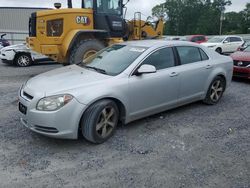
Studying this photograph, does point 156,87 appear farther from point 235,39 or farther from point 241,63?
point 235,39

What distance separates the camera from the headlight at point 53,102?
12.4ft

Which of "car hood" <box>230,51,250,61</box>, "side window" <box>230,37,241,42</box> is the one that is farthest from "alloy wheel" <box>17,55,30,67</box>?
"side window" <box>230,37,241,42</box>

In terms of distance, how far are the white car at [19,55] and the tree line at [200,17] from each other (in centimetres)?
6747

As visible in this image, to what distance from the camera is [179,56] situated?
540 cm

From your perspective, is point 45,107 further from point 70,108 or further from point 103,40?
point 103,40

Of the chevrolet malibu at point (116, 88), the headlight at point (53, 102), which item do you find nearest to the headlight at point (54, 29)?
the chevrolet malibu at point (116, 88)

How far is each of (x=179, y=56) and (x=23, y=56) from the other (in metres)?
9.04

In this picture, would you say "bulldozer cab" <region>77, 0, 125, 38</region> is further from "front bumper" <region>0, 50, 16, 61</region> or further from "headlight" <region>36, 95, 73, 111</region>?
"headlight" <region>36, 95, 73, 111</region>

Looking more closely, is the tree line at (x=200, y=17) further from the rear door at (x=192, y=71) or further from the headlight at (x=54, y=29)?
the rear door at (x=192, y=71)

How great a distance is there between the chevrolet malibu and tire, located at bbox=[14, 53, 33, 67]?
317 inches

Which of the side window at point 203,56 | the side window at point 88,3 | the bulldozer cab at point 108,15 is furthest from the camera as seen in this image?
the side window at point 88,3

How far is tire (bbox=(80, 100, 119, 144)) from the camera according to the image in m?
3.99

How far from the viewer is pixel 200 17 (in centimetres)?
8244

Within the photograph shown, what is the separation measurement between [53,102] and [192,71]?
115 inches
